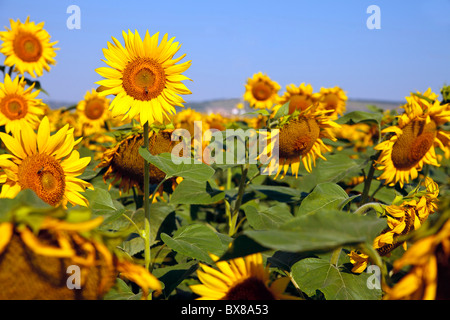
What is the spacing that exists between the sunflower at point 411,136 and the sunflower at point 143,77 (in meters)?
1.36

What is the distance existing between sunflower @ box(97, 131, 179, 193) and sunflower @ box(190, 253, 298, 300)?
1315mm

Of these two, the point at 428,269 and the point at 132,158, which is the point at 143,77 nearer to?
the point at 132,158

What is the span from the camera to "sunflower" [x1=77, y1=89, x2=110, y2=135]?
5.94 m

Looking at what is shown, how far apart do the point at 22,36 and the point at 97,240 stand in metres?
5.02

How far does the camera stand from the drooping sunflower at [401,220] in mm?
1416

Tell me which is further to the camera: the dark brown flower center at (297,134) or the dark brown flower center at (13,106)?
the dark brown flower center at (13,106)

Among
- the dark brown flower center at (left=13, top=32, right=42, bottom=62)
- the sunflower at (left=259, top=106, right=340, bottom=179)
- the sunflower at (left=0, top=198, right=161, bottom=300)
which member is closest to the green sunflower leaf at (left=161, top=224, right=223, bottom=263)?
the sunflower at (left=0, top=198, right=161, bottom=300)

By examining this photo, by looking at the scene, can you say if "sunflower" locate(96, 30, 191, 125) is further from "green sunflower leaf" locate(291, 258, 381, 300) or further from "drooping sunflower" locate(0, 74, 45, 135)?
"drooping sunflower" locate(0, 74, 45, 135)

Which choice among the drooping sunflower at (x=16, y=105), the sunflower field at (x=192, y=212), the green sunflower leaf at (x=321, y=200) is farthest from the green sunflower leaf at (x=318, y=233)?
the drooping sunflower at (x=16, y=105)

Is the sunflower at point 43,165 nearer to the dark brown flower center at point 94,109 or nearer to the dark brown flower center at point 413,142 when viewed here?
the dark brown flower center at point 413,142

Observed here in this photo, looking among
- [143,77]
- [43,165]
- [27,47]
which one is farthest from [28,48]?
[43,165]

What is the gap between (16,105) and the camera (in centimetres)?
372
